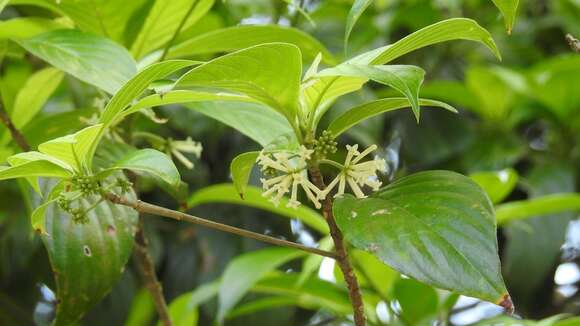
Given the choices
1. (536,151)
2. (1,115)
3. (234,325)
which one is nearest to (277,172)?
(1,115)

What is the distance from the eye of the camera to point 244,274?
97cm

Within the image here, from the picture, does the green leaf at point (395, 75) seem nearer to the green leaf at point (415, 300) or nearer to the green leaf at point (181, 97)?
the green leaf at point (181, 97)

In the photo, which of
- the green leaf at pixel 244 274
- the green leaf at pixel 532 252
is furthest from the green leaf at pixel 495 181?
the green leaf at pixel 244 274

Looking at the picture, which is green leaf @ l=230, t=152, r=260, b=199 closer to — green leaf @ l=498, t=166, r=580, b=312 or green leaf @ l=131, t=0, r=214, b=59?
green leaf @ l=131, t=0, r=214, b=59

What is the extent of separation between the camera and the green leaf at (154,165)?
A: 1.79ft

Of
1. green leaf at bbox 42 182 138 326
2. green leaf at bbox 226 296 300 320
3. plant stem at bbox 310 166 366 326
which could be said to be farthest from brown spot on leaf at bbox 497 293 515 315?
green leaf at bbox 226 296 300 320

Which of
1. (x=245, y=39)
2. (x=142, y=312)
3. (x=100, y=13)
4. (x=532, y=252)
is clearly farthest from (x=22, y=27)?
(x=532, y=252)

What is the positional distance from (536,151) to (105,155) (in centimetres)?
92

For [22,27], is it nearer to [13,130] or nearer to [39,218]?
[13,130]

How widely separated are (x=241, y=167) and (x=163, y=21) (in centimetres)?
26

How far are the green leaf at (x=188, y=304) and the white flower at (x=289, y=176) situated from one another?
1.41 ft

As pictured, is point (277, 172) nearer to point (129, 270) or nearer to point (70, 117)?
point (70, 117)

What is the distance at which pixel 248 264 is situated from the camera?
0.99m

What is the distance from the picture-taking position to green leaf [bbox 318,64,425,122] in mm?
505
